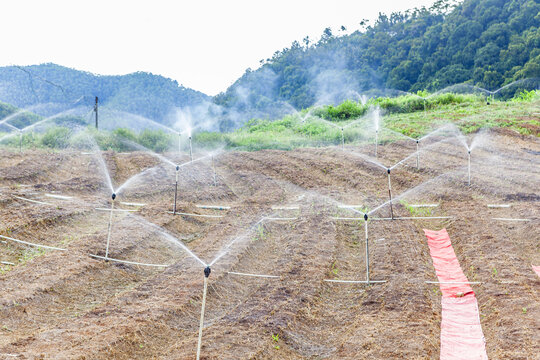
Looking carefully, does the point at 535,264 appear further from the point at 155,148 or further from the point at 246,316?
the point at 155,148

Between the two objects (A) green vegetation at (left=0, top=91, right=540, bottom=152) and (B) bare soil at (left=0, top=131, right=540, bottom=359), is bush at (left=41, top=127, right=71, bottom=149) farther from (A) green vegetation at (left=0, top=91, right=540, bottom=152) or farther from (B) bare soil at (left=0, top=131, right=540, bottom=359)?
(B) bare soil at (left=0, top=131, right=540, bottom=359)

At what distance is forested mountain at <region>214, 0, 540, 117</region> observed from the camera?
36.9 metres

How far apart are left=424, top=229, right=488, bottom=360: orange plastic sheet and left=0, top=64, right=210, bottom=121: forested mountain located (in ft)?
122

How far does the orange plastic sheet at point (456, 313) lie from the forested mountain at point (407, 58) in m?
29.0

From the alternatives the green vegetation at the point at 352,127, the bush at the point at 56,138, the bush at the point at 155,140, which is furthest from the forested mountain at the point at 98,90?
the bush at the point at 56,138

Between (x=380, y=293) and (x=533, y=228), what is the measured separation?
526 centimetres

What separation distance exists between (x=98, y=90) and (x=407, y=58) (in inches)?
1120

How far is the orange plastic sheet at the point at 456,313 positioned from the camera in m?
6.70

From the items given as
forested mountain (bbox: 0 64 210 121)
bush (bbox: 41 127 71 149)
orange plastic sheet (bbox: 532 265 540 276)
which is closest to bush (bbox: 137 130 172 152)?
bush (bbox: 41 127 71 149)

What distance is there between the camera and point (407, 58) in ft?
142

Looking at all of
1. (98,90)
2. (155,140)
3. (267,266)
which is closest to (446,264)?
(267,266)

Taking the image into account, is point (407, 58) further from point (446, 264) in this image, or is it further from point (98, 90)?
point (446, 264)

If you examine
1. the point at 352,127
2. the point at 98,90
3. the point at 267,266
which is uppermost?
the point at 98,90

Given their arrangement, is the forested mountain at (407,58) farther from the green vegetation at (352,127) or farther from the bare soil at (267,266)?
the bare soil at (267,266)
